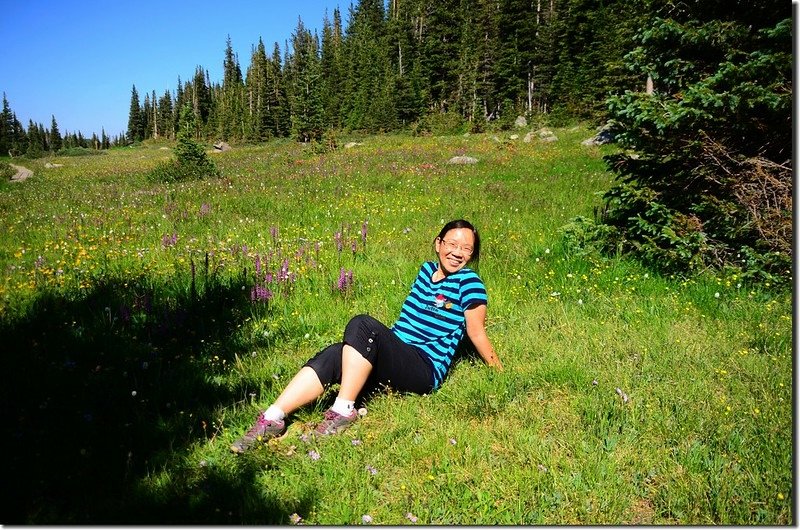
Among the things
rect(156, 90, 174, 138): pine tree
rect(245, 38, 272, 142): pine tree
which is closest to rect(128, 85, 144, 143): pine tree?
rect(156, 90, 174, 138): pine tree

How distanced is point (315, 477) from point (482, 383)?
1.62 metres

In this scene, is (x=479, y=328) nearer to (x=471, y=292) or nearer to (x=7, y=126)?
(x=471, y=292)

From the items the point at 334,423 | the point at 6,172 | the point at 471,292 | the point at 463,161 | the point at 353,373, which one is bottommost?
the point at 334,423

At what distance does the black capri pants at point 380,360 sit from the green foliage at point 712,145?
14.2 feet

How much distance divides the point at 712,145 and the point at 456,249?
4182 mm

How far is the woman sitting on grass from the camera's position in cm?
348

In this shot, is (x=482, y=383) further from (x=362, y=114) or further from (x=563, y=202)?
(x=362, y=114)

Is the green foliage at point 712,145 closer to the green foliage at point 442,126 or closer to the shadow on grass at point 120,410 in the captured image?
the shadow on grass at point 120,410

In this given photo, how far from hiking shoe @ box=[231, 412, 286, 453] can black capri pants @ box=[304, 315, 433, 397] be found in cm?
48

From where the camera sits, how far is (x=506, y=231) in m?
8.55

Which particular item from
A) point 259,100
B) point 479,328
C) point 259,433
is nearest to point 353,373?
point 259,433

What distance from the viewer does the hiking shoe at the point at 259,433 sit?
10.5ft

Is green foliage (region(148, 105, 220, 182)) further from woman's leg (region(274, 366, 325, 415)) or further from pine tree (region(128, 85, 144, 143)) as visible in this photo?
pine tree (region(128, 85, 144, 143))

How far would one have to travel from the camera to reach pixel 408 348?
383 centimetres
